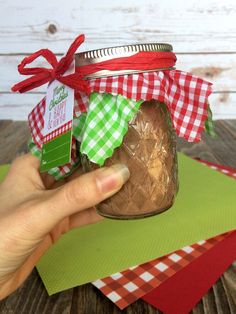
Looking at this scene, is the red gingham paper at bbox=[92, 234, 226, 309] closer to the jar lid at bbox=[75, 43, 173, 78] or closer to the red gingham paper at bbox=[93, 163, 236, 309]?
the red gingham paper at bbox=[93, 163, 236, 309]

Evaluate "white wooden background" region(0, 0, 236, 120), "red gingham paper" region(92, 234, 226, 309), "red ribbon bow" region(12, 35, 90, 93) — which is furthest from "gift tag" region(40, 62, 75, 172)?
"white wooden background" region(0, 0, 236, 120)

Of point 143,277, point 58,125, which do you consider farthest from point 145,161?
point 143,277

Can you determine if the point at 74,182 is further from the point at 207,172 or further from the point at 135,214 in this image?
the point at 207,172

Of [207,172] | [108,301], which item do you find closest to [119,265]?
[108,301]

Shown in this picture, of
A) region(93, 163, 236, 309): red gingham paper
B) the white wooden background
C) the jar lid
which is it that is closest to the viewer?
the jar lid

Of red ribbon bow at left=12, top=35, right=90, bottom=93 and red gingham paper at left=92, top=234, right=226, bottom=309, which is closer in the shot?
red ribbon bow at left=12, top=35, right=90, bottom=93

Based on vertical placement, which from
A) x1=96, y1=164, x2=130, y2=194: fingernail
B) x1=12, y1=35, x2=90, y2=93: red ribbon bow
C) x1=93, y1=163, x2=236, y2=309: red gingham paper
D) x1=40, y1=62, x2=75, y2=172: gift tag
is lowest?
x1=93, y1=163, x2=236, y2=309: red gingham paper

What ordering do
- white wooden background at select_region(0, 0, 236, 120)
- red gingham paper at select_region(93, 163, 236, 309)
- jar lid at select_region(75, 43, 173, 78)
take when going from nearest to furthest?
jar lid at select_region(75, 43, 173, 78)
red gingham paper at select_region(93, 163, 236, 309)
white wooden background at select_region(0, 0, 236, 120)

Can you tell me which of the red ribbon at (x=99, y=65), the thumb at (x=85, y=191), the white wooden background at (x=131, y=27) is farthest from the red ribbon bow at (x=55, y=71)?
the white wooden background at (x=131, y=27)
